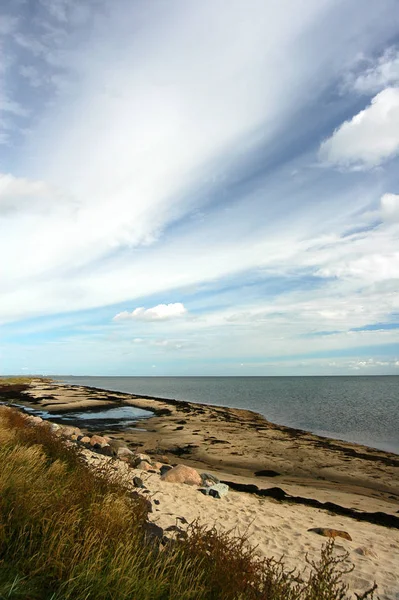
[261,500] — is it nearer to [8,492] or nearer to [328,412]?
[8,492]

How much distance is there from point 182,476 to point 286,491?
438 centimetres

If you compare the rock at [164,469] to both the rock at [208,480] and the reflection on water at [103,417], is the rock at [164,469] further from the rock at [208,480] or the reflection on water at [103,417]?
the reflection on water at [103,417]

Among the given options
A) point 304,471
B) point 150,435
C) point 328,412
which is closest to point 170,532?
point 304,471

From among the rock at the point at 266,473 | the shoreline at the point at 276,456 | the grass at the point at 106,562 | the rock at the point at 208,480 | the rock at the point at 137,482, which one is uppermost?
the grass at the point at 106,562

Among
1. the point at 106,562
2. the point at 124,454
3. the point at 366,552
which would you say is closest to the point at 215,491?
the point at 366,552

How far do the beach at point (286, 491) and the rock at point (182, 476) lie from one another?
36 cm

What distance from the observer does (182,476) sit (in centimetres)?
1359

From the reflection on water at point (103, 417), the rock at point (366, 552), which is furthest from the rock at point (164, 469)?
the reflection on water at point (103, 417)

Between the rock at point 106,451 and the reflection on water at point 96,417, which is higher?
the rock at point 106,451

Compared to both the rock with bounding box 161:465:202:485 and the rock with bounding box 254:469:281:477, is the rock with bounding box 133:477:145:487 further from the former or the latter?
the rock with bounding box 254:469:281:477

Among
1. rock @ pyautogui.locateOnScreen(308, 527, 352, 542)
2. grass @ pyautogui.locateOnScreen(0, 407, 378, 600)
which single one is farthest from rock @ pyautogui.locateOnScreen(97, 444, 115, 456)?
grass @ pyautogui.locateOnScreen(0, 407, 378, 600)

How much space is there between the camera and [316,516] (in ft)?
37.7

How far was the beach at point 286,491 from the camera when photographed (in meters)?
8.37

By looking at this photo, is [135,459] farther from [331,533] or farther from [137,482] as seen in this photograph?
[331,533]
